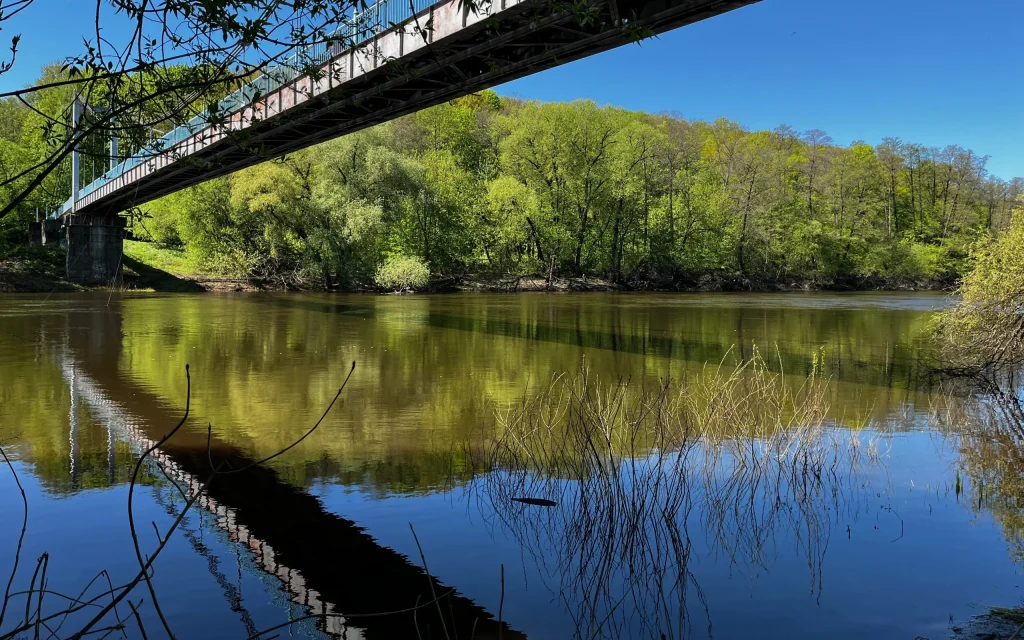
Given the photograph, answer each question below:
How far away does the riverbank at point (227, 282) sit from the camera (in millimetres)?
40906

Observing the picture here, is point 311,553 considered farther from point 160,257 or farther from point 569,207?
point 569,207

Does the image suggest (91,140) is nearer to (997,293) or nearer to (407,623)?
(407,623)

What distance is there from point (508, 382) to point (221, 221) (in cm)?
3806

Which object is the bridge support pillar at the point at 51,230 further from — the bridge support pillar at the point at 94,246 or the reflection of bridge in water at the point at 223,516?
the reflection of bridge in water at the point at 223,516

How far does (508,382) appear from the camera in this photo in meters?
12.6

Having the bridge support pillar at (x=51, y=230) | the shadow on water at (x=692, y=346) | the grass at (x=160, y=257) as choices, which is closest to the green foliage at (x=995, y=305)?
the shadow on water at (x=692, y=346)

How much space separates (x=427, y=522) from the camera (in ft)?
19.0

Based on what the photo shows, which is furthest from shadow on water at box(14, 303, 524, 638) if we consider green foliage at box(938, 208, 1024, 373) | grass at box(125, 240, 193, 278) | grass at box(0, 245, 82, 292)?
grass at box(125, 240, 193, 278)

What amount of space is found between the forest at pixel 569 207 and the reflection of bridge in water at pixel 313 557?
3720cm

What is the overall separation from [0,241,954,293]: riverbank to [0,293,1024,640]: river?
28.9 metres

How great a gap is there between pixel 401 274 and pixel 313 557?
1592 inches

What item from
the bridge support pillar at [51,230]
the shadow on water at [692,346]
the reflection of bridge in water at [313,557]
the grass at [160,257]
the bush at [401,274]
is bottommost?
the reflection of bridge in water at [313,557]

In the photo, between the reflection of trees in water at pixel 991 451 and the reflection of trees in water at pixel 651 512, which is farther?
the reflection of trees in water at pixel 991 451

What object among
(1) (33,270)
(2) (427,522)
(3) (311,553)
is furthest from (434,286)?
(3) (311,553)
